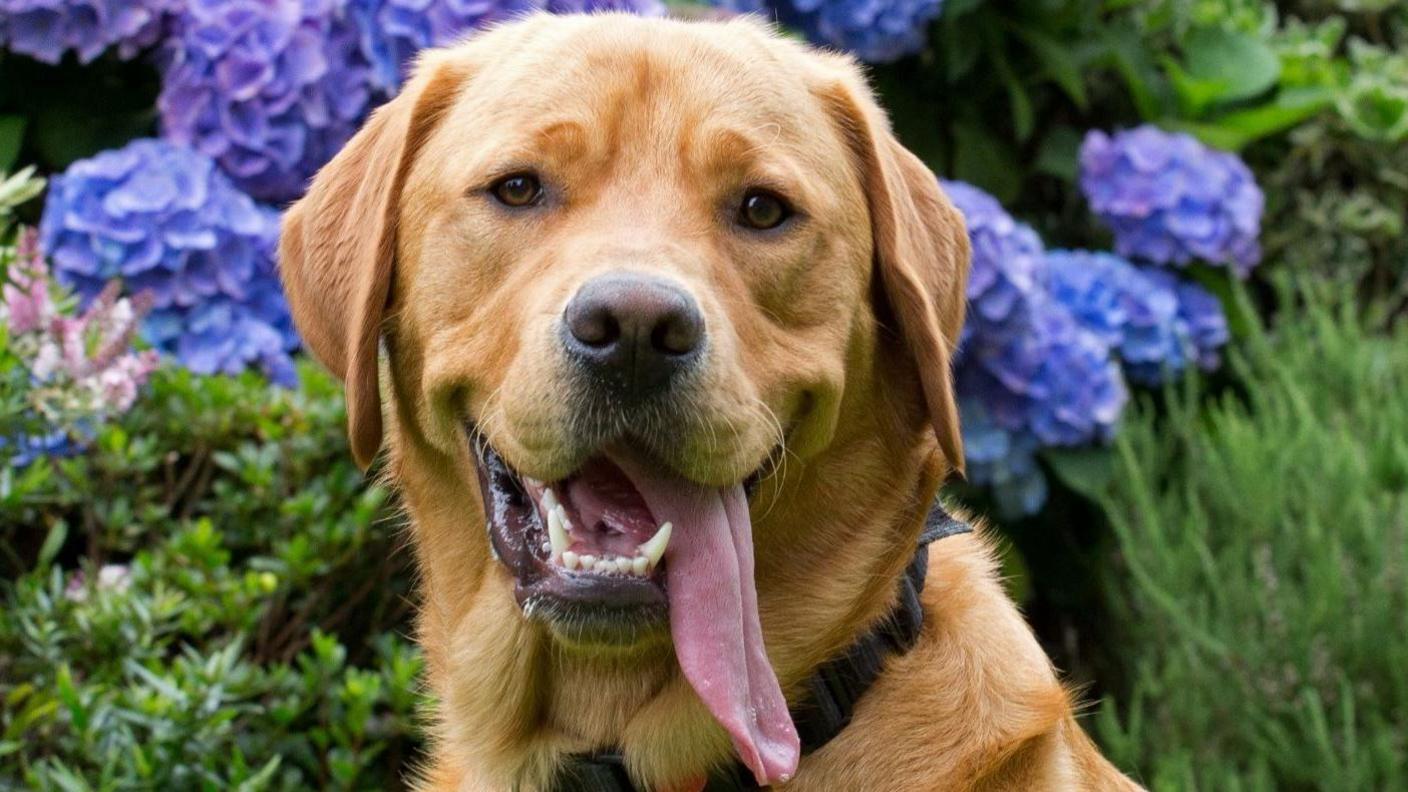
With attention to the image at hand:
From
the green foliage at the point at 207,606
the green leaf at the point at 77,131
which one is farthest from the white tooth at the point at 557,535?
the green leaf at the point at 77,131

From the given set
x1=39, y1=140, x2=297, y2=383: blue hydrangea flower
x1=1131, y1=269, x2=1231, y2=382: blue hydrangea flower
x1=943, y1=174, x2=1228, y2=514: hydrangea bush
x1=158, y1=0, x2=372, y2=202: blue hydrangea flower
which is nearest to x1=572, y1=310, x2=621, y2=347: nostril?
x1=39, y1=140, x2=297, y2=383: blue hydrangea flower

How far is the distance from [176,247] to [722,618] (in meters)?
2.84

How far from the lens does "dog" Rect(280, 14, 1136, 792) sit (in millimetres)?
2918

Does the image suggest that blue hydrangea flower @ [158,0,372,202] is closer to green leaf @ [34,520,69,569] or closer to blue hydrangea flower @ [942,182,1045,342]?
green leaf @ [34,520,69,569]

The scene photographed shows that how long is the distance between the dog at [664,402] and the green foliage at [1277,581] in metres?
1.96

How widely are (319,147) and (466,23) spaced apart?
2.07ft

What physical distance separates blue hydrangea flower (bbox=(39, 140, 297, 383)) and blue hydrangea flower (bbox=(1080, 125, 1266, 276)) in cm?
317

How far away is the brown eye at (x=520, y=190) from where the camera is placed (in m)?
3.22

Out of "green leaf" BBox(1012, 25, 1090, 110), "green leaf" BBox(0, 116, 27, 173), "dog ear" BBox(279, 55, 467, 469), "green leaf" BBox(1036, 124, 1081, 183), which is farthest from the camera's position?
"green leaf" BBox(1036, 124, 1081, 183)

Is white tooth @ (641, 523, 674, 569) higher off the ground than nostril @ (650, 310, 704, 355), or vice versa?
nostril @ (650, 310, 704, 355)

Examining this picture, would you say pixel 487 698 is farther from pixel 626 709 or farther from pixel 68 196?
pixel 68 196

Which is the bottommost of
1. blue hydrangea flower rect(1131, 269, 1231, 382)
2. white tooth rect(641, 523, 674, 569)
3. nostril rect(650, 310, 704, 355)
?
blue hydrangea flower rect(1131, 269, 1231, 382)

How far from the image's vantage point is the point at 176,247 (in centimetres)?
511

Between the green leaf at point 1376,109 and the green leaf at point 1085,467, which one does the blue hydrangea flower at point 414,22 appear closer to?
the green leaf at point 1085,467
